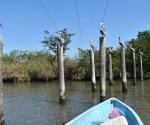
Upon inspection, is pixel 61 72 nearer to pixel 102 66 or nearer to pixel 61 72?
pixel 61 72

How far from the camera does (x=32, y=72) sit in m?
73.2

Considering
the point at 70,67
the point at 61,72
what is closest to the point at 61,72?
the point at 61,72

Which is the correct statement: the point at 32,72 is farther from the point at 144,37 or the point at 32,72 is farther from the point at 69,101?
the point at 69,101

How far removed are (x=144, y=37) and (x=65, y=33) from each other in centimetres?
2182

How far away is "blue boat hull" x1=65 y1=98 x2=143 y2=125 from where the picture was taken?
56.9 ft

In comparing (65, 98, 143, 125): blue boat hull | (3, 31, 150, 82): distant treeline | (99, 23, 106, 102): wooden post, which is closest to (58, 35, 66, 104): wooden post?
(99, 23, 106, 102): wooden post

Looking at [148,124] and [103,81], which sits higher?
[103,81]

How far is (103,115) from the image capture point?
19531 mm

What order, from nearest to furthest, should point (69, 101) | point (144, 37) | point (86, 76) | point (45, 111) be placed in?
point (45, 111), point (69, 101), point (86, 76), point (144, 37)

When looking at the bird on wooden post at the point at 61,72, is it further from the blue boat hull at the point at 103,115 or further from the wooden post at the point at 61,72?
the blue boat hull at the point at 103,115

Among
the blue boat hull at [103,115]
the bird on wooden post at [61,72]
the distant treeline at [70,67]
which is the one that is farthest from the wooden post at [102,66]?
the distant treeline at [70,67]

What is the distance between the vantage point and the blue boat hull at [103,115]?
17331 mm

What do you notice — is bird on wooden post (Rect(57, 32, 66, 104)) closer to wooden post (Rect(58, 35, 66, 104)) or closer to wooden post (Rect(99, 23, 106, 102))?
wooden post (Rect(58, 35, 66, 104))

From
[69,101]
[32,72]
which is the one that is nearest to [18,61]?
[32,72]
